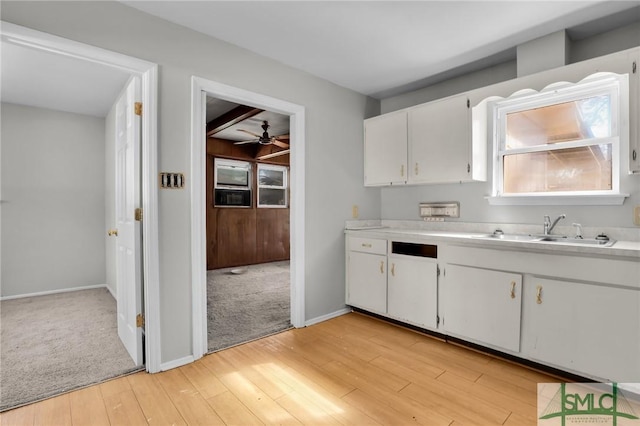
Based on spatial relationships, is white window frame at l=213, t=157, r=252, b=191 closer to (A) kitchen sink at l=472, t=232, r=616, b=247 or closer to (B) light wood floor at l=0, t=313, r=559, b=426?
(B) light wood floor at l=0, t=313, r=559, b=426

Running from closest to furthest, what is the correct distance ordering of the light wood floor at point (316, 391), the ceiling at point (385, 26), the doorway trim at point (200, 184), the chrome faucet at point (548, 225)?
the light wood floor at point (316, 391)
the ceiling at point (385, 26)
the doorway trim at point (200, 184)
the chrome faucet at point (548, 225)

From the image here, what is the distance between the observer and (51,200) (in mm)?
4148

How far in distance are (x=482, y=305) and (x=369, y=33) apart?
7.46 ft

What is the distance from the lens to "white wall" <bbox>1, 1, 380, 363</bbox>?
1906 mm

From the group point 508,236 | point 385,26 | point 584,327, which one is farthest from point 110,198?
point 584,327

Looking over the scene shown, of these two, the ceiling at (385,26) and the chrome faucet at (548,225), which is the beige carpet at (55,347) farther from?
the chrome faucet at (548,225)

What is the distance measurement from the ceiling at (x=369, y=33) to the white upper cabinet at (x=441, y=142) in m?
0.42

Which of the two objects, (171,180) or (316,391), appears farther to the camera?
(171,180)

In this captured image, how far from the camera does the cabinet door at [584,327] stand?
177cm

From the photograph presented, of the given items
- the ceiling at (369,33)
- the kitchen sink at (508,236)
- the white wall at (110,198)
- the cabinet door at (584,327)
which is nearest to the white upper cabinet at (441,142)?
the ceiling at (369,33)

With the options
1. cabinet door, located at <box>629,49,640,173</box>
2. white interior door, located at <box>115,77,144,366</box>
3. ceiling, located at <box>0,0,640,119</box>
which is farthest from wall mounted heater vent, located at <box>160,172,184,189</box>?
cabinet door, located at <box>629,49,640,173</box>

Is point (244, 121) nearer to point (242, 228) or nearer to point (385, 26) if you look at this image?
point (242, 228)

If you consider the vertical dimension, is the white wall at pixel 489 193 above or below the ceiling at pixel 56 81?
below

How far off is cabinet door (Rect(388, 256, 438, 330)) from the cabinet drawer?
0.48 feet
